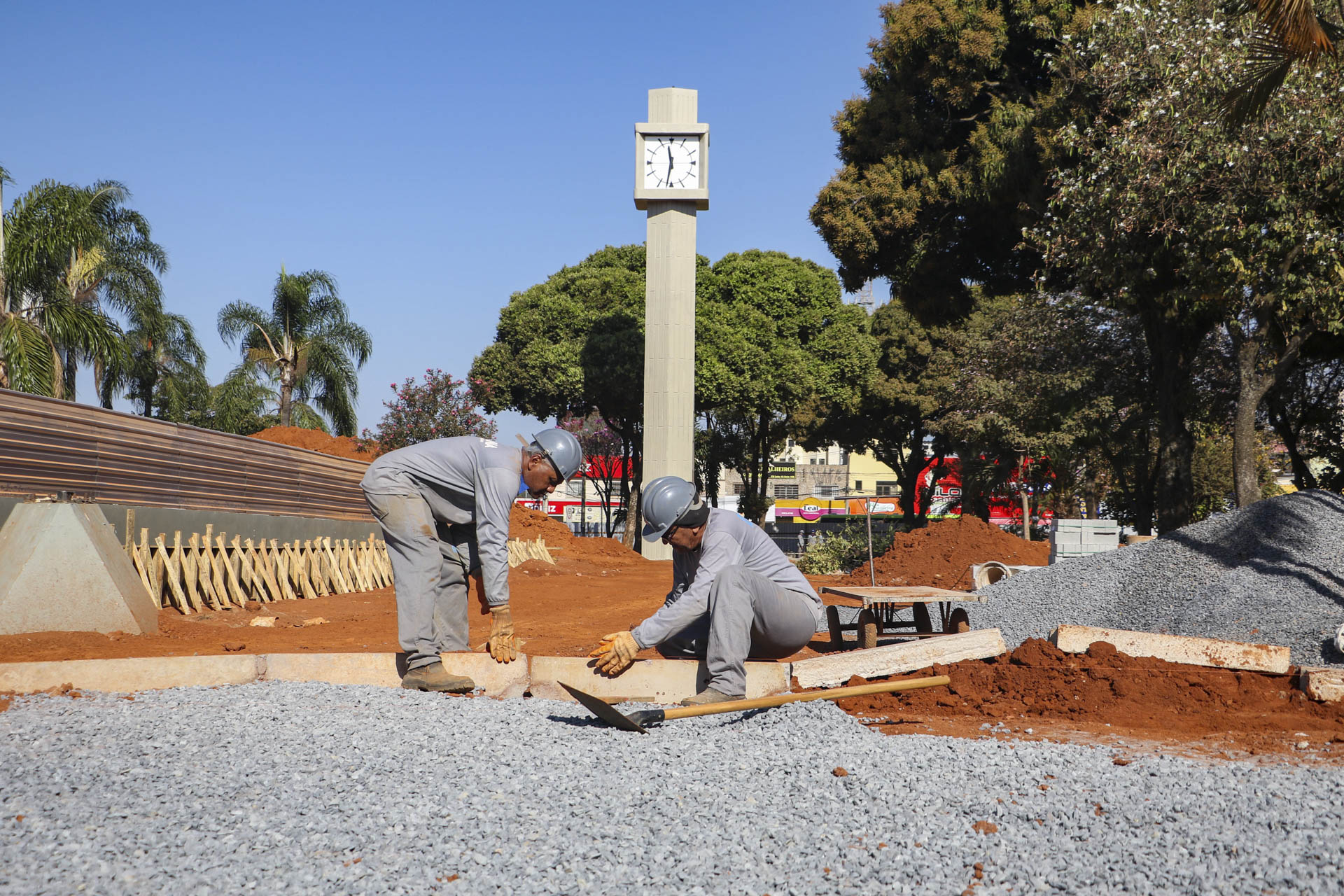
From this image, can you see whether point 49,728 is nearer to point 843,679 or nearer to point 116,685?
point 116,685

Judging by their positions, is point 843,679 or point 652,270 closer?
point 843,679

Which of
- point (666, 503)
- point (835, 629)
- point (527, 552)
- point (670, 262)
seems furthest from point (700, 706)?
point (670, 262)

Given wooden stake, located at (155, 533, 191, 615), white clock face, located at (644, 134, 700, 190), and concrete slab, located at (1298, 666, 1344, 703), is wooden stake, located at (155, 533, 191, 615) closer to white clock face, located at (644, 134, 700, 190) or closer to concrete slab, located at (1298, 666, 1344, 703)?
concrete slab, located at (1298, 666, 1344, 703)

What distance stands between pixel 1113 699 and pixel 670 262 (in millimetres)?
17361

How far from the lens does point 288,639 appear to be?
8086 mm

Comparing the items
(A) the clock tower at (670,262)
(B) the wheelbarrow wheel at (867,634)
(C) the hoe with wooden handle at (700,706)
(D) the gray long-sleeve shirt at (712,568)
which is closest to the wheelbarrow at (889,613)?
(B) the wheelbarrow wheel at (867,634)

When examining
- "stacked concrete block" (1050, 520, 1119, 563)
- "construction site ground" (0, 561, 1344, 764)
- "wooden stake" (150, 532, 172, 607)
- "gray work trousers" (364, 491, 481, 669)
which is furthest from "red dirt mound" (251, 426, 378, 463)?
"gray work trousers" (364, 491, 481, 669)

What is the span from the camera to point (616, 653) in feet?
15.8

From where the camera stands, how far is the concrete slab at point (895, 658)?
17.2 ft

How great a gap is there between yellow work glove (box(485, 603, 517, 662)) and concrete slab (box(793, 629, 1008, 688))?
1.54m

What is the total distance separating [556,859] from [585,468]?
40.7m

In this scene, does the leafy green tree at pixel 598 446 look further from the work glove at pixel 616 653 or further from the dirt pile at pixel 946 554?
the work glove at pixel 616 653

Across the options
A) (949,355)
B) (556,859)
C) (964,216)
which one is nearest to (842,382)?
(949,355)

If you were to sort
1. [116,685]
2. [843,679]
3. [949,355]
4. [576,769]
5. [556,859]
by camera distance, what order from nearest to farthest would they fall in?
[556,859], [576,769], [116,685], [843,679], [949,355]
